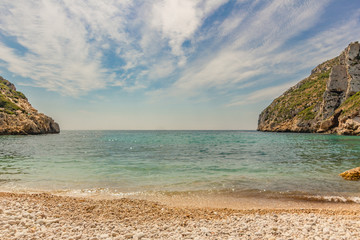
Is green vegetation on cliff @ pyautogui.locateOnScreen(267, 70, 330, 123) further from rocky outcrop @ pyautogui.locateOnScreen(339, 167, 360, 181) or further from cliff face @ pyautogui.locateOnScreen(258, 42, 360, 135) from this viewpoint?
rocky outcrop @ pyautogui.locateOnScreen(339, 167, 360, 181)

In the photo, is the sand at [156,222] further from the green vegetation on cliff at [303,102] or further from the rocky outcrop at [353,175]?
the green vegetation on cliff at [303,102]

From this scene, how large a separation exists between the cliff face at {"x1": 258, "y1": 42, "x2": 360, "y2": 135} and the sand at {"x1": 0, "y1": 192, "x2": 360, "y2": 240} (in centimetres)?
9021

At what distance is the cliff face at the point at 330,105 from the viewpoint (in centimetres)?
7831

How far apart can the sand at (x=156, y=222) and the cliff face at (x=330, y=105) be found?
9021 cm

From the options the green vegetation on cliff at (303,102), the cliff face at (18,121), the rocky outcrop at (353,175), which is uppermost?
the green vegetation on cliff at (303,102)

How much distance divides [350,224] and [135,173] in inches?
533

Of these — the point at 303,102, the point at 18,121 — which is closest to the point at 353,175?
the point at 18,121

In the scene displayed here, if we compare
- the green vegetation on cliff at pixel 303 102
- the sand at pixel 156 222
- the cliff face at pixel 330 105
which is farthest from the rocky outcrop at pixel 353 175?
the green vegetation on cliff at pixel 303 102

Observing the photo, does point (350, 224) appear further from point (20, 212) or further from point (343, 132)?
point (343, 132)

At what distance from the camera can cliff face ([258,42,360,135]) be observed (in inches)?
3083

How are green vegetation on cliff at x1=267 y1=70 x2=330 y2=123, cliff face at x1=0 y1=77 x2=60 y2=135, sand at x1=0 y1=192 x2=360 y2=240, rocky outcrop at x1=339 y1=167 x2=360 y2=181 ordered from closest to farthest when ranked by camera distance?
sand at x1=0 y1=192 x2=360 y2=240 → rocky outcrop at x1=339 y1=167 x2=360 y2=181 → cliff face at x1=0 y1=77 x2=60 y2=135 → green vegetation on cliff at x1=267 y1=70 x2=330 y2=123

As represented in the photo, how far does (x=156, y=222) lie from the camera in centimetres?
663

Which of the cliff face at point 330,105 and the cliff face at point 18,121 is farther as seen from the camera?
A: the cliff face at point 18,121

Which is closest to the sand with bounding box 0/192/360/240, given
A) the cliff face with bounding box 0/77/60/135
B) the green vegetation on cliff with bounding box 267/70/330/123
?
the cliff face with bounding box 0/77/60/135
